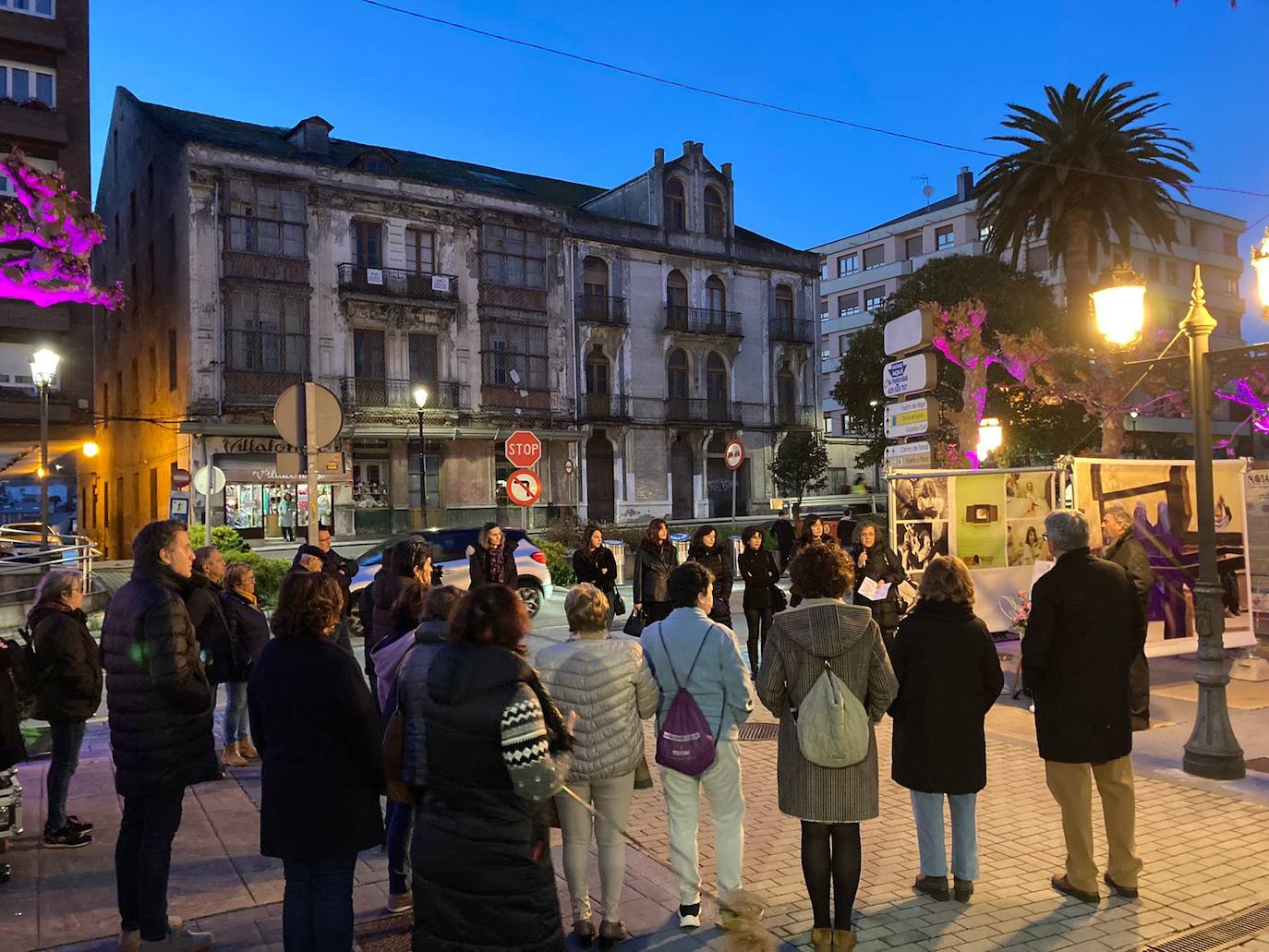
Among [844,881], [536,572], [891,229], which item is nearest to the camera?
[844,881]

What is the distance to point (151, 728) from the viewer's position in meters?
4.27

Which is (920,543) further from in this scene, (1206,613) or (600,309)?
(600,309)

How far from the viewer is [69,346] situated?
27.9m

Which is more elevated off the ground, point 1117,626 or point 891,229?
point 891,229

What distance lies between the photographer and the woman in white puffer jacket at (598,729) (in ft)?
13.7

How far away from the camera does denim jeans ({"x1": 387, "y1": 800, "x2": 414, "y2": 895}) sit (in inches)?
193

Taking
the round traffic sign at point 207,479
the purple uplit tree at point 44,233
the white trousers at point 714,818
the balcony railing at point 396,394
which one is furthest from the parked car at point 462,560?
the balcony railing at point 396,394

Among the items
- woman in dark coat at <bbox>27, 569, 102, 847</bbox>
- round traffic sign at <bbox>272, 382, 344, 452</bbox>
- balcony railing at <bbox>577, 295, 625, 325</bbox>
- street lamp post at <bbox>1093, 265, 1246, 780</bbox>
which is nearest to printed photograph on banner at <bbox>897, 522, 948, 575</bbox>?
street lamp post at <bbox>1093, 265, 1246, 780</bbox>

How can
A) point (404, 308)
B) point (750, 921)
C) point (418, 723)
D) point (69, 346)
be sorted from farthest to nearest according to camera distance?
point (404, 308)
point (69, 346)
point (750, 921)
point (418, 723)

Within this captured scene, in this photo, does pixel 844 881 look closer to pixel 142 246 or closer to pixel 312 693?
pixel 312 693

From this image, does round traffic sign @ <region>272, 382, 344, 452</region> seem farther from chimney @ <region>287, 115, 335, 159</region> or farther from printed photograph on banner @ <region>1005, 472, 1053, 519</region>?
chimney @ <region>287, 115, 335, 159</region>

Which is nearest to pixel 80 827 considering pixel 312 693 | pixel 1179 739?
pixel 312 693

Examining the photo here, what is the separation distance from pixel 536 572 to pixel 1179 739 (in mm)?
10449

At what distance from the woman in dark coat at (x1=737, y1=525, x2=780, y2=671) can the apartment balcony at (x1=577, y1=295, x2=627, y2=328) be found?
26.7m
